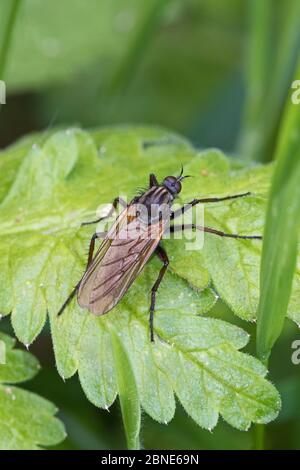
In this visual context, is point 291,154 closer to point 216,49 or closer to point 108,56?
point 108,56

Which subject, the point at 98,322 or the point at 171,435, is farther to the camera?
the point at 171,435

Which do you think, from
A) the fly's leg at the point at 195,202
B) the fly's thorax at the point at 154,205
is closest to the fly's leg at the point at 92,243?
the fly's thorax at the point at 154,205

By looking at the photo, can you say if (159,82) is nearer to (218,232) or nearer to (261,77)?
(261,77)

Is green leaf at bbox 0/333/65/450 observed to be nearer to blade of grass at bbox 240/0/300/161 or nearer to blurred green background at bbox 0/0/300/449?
blurred green background at bbox 0/0/300/449

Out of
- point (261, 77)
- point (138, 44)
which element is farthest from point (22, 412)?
point (261, 77)

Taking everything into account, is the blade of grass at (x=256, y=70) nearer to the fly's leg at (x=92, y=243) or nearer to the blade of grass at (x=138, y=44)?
the blade of grass at (x=138, y=44)

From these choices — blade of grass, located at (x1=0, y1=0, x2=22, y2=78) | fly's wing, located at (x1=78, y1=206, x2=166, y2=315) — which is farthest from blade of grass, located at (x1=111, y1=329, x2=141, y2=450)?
blade of grass, located at (x1=0, y1=0, x2=22, y2=78)

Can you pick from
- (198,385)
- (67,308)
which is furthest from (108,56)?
(198,385)
